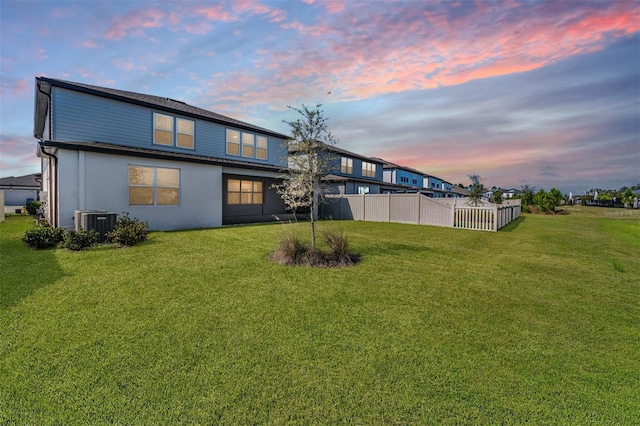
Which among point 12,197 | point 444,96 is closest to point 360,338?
point 444,96

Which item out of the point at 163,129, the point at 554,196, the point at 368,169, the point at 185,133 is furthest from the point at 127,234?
the point at 554,196

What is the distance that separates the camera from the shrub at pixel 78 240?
8086mm

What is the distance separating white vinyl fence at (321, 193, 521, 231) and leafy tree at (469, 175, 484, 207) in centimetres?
122

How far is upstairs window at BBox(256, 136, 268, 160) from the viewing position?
18.8 meters

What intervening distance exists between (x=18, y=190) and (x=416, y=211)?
41459mm

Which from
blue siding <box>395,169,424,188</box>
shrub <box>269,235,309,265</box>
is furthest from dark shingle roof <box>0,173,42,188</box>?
blue siding <box>395,169,424,188</box>

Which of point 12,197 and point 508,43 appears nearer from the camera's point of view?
point 508,43

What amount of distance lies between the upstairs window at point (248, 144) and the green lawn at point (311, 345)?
41.2ft

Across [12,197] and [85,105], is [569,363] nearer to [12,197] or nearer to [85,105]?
[85,105]

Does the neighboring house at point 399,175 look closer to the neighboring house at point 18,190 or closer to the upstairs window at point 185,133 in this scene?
the upstairs window at point 185,133

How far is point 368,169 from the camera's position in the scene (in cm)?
3531

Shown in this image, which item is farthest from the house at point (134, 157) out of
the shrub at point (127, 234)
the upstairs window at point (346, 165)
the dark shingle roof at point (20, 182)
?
the dark shingle roof at point (20, 182)

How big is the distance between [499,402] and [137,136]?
52.8 ft

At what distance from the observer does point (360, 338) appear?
3.54 metres
